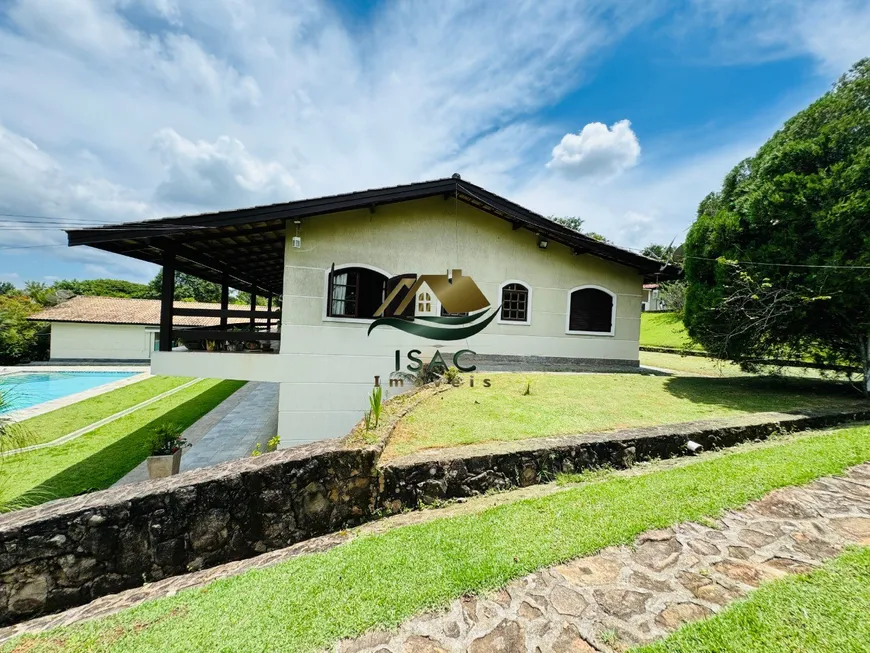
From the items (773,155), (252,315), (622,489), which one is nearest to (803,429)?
(622,489)

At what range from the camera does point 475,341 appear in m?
9.55

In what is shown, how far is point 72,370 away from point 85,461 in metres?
18.3

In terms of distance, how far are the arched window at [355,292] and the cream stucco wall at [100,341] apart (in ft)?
74.2

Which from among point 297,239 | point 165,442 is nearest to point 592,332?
point 297,239

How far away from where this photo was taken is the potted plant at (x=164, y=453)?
6695 mm

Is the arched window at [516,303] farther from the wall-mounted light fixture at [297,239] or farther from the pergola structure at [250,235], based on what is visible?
the wall-mounted light fixture at [297,239]

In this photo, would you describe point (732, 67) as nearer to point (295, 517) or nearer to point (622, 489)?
point (622, 489)

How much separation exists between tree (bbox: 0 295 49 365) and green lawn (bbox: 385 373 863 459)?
94.4 feet

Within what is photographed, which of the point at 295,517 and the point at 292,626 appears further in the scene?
the point at 295,517

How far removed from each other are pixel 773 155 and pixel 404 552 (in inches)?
425

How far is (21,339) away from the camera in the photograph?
69.5 feet

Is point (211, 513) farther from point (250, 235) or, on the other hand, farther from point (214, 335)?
point (250, 235)

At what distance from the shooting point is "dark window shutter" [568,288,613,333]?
34.2 feet

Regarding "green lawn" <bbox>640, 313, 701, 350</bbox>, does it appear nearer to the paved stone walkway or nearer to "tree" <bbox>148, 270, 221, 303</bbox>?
the paved stone walkway
